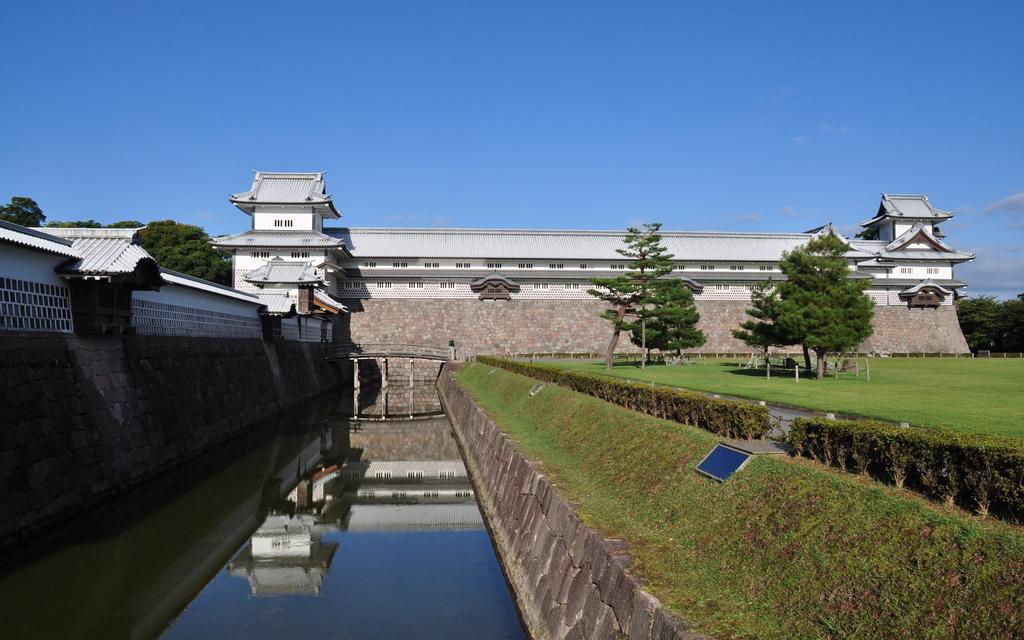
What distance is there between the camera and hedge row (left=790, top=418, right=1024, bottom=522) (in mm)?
4426

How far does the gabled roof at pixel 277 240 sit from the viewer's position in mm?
38438

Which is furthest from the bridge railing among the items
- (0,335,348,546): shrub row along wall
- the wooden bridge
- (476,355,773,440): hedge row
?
(476,355,773,440): hedge row

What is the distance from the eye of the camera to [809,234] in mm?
49562

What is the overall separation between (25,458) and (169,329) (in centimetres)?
815

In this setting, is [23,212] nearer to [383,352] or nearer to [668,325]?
[383,352]

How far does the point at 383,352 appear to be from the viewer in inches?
1356

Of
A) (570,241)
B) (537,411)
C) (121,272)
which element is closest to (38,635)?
(121,272)

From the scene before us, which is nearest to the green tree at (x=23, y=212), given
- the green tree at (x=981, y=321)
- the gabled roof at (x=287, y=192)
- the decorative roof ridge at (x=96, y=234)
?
the gabled roof at (x=287, y=192)

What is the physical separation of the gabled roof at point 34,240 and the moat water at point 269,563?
4.27 meters

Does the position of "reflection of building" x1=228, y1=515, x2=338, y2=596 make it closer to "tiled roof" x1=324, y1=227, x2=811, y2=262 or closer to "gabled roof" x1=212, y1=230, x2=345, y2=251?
"gabled roof" x1=212, y1=230, x2=345, y2=251

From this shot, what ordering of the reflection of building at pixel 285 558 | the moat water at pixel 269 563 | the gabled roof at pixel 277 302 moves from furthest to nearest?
the gabled roof at pixel 277 302 < the reflection of building at pixel 285 558 < the moat water at pixel 269 563

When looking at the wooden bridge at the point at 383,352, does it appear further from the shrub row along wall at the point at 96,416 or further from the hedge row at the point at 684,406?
the hedge row at the point at 684,406

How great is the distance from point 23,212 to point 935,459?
53411 millimetres

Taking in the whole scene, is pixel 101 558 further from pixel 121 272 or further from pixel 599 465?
pixel 599 465
